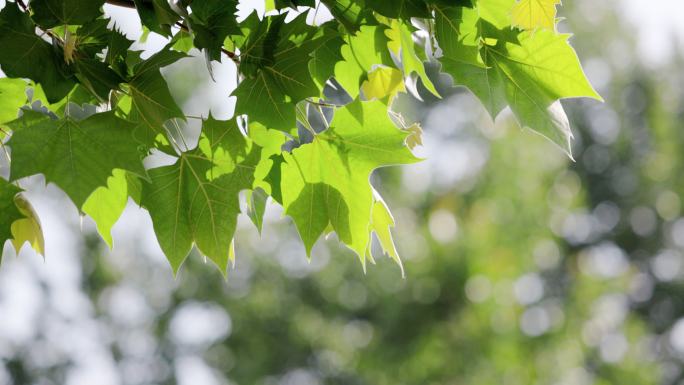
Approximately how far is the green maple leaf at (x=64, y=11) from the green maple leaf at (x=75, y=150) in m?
0.10

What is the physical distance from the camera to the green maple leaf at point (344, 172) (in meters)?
0.98

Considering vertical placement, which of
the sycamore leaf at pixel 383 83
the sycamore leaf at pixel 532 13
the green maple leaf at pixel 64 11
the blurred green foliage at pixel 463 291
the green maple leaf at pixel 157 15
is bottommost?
the blurred green foliage at pixel 463 291

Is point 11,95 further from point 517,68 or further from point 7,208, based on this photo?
point 517,68

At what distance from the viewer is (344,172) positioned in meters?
0.99

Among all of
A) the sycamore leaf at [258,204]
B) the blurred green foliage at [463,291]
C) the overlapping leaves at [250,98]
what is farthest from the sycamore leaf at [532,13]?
the blurred green foliage at [463,291]

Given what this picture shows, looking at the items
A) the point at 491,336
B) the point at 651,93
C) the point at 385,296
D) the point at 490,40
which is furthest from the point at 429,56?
the point at 651,93

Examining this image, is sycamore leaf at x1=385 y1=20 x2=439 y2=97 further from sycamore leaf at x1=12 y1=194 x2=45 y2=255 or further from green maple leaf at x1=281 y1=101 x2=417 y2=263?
sycamore leaf at x1=12 y1=194 x2=45 y2=255

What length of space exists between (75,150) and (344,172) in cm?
31

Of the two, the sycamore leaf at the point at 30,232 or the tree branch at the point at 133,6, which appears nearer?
the tree branch at the point at 133,6

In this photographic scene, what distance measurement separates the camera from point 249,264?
1382 cm

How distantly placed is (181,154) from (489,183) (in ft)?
35.7

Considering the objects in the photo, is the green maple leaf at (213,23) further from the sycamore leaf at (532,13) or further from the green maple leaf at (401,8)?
the sycamore leaf at (532,13)

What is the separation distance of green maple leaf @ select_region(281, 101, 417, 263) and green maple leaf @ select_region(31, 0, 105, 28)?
0.27m

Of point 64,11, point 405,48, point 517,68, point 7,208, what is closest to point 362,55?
point 405,48
